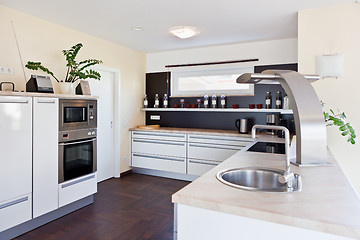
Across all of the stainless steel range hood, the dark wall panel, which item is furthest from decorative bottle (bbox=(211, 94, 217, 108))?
the stainless steel range hood

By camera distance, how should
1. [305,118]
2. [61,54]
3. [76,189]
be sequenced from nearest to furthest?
[305,118]
[76,189]
[61,54]

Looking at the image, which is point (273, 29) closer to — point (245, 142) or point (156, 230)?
point (245, 142)

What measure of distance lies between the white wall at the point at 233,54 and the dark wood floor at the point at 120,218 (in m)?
2.35

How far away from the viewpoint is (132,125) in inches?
194

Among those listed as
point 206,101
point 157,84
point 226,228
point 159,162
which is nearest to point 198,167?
point 159,162

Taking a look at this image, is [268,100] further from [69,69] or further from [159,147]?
[69,69]

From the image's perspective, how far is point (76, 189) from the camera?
3.07m

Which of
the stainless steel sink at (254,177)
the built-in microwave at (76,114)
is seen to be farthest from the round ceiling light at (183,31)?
the stainless steel sink at (254,177)

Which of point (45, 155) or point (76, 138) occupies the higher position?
point (76, 138)

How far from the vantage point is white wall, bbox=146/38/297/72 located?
4062 mm

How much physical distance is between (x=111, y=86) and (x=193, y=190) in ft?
12.0

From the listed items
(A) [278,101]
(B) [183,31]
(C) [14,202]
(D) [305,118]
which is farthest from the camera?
(A) [278,101]

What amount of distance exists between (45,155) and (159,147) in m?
2.12

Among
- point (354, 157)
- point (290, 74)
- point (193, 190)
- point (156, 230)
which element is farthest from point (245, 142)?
point (193, 190)
